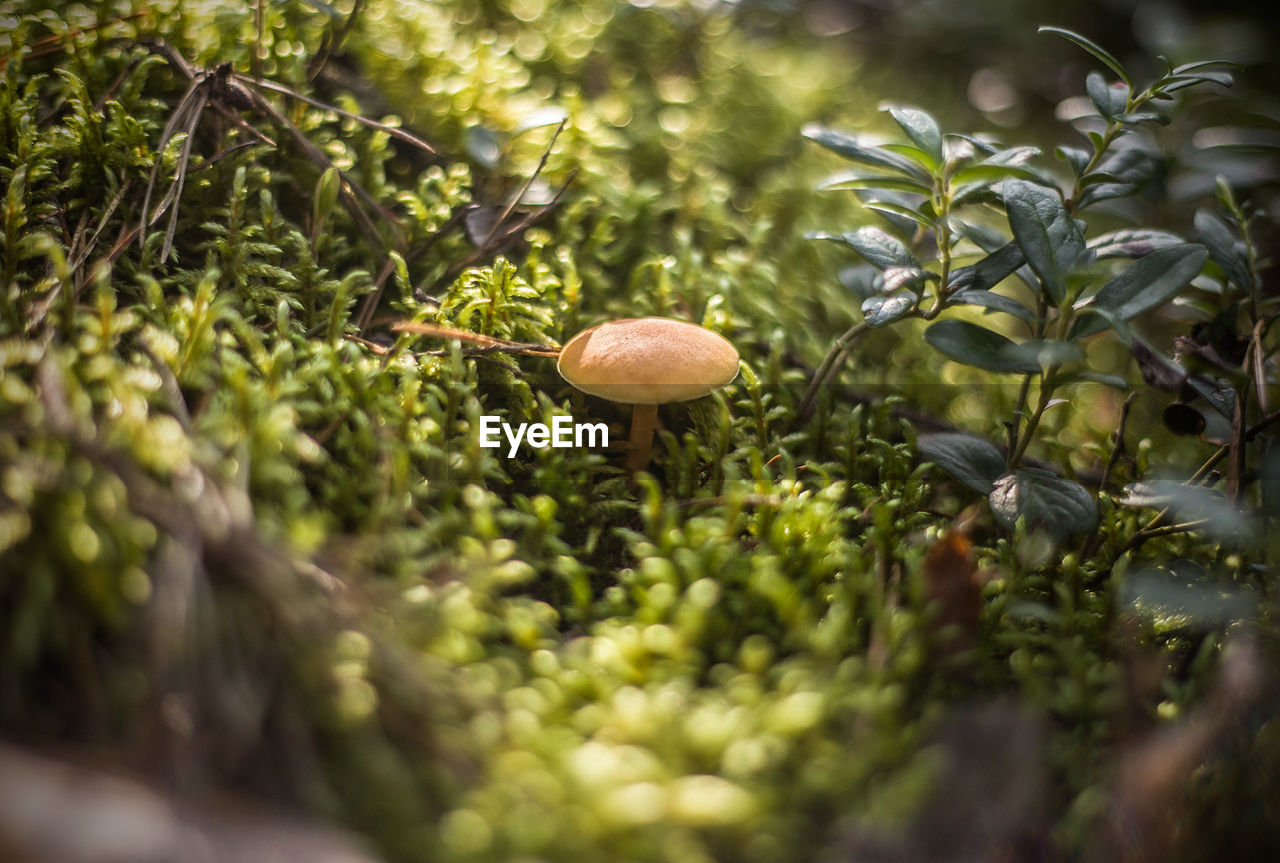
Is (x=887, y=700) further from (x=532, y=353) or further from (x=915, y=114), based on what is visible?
(x=915, y=114)

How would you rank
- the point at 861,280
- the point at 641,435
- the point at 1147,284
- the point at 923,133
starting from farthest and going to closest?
the point at 861,280, the point at 641,435, the point at 923,133, the point at 1147,284

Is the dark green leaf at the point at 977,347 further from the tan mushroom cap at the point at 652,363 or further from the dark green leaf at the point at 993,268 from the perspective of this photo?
the tan mushroom cap at the point at 652,363

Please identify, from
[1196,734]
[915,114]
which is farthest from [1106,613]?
[915,114]

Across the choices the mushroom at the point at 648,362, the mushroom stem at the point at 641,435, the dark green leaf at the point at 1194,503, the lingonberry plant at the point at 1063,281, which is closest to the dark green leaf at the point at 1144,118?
the lingonberry plant at the point at 1063,281

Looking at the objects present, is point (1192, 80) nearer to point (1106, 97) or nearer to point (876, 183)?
point (1106, 97)

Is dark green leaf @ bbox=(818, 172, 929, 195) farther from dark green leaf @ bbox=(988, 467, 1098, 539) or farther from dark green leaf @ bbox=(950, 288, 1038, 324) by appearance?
dark green leaf @ bbox=(988, 467, 1098, 539)

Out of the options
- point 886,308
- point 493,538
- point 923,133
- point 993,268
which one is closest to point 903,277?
point 886,308
